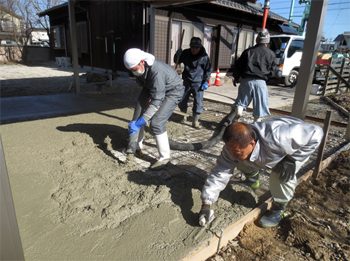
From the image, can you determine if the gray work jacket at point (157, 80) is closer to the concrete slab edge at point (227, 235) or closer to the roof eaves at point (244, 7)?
the concrete slab edge at point (227, 235)

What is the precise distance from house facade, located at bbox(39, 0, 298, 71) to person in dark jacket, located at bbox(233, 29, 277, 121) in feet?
12.4

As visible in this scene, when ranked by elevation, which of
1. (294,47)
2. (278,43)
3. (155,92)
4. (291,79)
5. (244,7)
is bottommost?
(291,79)

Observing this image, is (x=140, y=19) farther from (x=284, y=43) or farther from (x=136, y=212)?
(x=136, y=212)

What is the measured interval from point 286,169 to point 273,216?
1.50 ft

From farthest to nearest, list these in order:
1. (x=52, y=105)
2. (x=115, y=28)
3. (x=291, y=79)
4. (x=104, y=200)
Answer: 1. (x=291, y=79)
2. (x=115, y=28)
3. (x=52, y=105)
4. (x=104, y=200)

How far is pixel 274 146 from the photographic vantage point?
1812 mm

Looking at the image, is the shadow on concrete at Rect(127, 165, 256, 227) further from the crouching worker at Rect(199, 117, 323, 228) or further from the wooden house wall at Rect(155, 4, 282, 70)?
the wooden house wall at Rect(155, 4, 282, 70)

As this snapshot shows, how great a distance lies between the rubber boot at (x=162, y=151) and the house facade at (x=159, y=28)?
16.9 ft

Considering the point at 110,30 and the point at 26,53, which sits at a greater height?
the point at 110,30

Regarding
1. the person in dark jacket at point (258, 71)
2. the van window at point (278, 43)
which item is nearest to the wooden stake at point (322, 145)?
the person in dark jacket at point (258, 71)

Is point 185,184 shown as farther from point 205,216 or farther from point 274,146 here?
point 274,146

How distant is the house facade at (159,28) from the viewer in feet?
28.0

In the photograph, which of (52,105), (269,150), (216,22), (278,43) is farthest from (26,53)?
(269,150)

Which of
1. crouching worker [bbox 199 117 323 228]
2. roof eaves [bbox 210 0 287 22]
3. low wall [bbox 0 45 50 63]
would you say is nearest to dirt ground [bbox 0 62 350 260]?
crouching worker [bbox 199 117 323 228]
